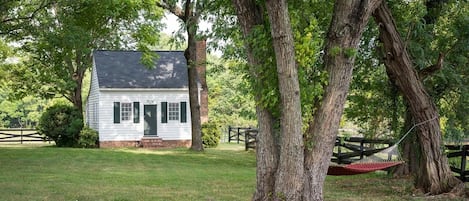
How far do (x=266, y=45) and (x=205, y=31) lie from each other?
11.4ft

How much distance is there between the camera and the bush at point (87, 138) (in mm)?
25641

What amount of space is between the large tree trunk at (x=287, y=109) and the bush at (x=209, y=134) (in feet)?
63.8

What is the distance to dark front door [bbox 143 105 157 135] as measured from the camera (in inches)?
1050

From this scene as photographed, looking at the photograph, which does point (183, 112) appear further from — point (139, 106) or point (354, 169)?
point (354, 169)

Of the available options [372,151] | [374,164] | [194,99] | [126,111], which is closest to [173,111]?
[126,111]

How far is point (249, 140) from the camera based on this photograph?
2631cm

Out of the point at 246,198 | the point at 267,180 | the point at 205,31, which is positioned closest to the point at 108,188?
the point at 246,198

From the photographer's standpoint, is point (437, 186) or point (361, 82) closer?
point (437, 186)

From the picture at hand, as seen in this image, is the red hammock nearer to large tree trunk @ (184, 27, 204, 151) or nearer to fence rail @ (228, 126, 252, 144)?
large tree trunk @ (184, 27, 204, 151)

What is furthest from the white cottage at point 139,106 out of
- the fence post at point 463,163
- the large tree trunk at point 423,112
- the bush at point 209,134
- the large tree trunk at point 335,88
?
the large tree trunk at point 335,88

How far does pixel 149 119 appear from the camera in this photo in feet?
87.9

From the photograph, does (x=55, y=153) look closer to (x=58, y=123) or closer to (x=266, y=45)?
(x=58, y=123)

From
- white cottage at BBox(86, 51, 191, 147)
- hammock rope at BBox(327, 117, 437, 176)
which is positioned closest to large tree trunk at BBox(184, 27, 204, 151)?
white cottage at BBox(86, 51, 191, 147)

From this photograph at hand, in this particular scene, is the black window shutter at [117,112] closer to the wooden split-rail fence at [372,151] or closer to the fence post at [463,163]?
the wooden split-rail fence at [372,151]
